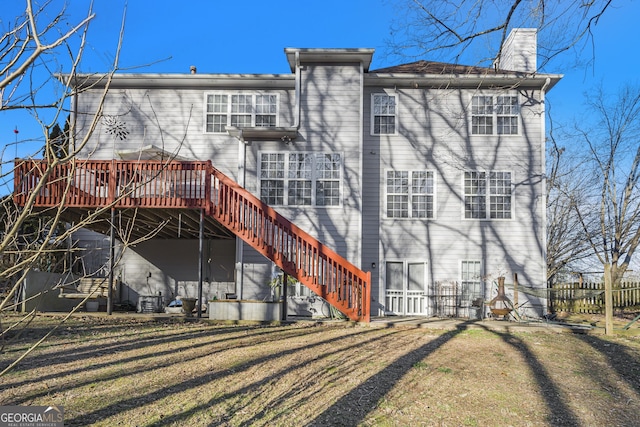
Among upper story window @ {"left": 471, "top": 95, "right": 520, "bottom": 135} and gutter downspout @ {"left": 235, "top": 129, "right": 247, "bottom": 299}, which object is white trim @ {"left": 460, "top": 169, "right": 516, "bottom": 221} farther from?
gutter downspout @ {"left": 235, "top": 129, "right": 247, "bottom": 299}

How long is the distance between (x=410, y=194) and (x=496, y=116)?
11.5 ft

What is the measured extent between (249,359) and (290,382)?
133cm

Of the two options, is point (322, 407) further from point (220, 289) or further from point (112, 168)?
point (220, 289)

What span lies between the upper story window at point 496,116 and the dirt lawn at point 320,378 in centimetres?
734

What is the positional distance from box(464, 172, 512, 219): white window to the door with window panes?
222cm

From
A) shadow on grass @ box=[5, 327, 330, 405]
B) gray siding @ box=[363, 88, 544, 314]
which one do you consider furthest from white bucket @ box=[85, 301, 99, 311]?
gray siding @ box=[363, 88, 544, 314]

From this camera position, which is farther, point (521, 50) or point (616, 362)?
point (521, 50)

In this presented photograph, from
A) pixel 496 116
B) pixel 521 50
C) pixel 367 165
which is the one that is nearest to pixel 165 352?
pixel 367 165

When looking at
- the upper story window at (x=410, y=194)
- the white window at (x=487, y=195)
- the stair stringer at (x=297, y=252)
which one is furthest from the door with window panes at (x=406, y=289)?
the stair stringer at (x=297, y=252)

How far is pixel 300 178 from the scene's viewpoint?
1518cm

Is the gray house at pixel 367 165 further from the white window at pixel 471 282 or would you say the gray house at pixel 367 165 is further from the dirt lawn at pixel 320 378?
the dirt lawn at pixel 320 378

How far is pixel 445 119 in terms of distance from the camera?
15898 mm

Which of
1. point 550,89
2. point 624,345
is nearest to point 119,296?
point 624,345

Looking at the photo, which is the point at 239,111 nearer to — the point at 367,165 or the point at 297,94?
the point at 297,94
